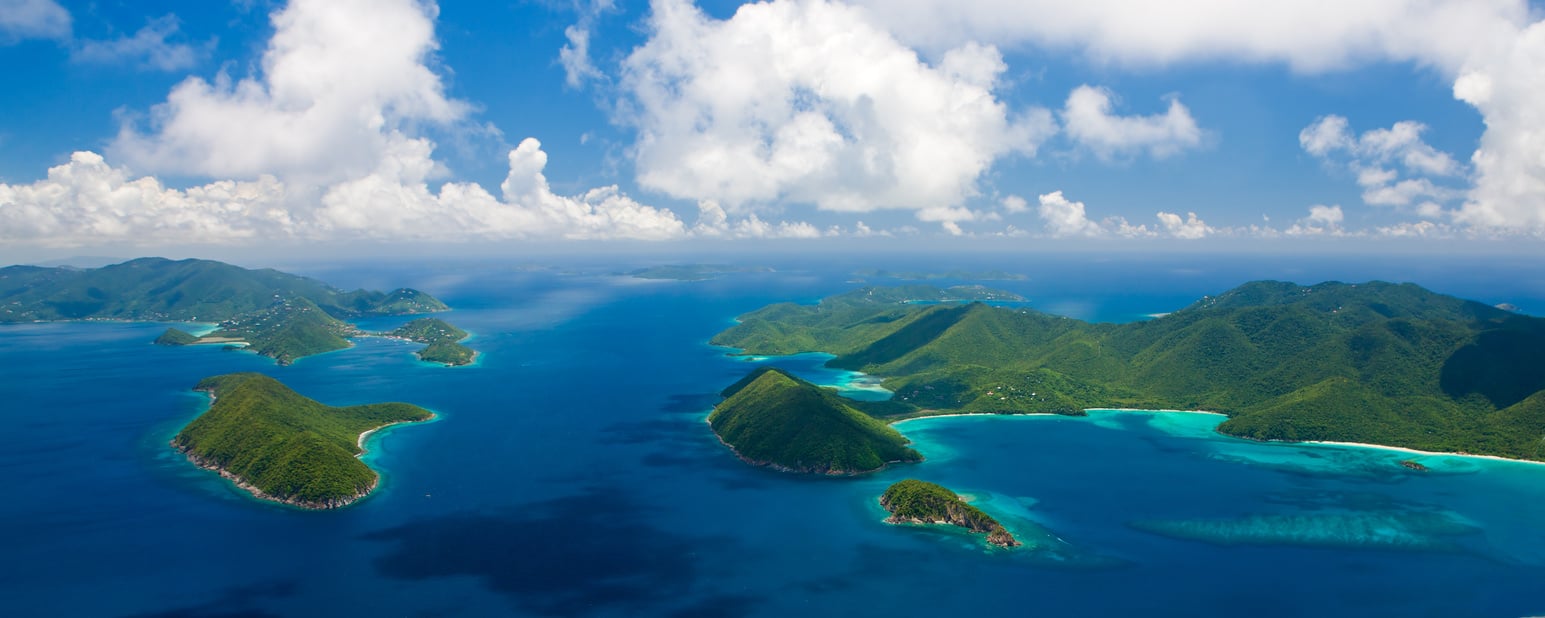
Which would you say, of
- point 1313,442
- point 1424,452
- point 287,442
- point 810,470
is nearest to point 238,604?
point 287,442

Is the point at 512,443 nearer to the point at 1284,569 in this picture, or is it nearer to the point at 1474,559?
the point at 1284,569

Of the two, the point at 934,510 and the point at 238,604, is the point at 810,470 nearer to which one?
the point at 934,510

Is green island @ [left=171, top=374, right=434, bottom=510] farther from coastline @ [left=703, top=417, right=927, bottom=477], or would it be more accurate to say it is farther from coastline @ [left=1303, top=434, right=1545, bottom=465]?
coastline @ [left=1303, top=434, right=1545, bottom=465]

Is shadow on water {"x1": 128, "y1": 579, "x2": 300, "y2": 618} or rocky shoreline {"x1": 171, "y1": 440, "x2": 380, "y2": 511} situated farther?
rocky shoreline {"x1": 171, "y1": 440, "x2": 380, "y2": 511}

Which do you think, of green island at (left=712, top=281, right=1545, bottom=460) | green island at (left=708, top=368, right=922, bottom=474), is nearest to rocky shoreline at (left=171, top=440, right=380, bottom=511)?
green island at (left=708, top=368, right=922, bottom=474)

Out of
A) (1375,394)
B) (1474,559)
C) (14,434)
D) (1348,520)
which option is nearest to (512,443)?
(14,434)

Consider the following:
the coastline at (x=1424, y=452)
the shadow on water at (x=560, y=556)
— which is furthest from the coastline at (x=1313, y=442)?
the shadow on water at (x=560, y=556)

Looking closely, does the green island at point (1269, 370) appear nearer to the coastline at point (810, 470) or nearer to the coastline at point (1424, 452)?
the coastline at point (1424, 452)
